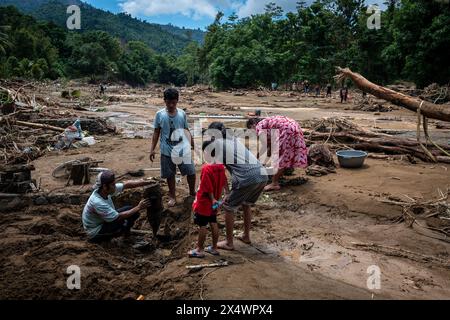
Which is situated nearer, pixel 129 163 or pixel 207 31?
pixel 129 163

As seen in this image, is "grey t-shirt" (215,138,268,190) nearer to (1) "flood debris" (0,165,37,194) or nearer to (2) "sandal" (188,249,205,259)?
(2) "sandal" (188,249,205,259)

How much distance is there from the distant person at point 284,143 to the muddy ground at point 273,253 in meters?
0.36

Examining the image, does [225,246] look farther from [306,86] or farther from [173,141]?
[306,86]

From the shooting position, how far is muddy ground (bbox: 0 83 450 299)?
350cm

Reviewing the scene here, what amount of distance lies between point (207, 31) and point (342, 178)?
52.6 m

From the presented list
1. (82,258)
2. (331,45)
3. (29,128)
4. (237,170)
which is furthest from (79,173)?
(331,45)

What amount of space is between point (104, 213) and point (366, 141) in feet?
22.2

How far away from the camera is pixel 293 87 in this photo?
4216 centimetres

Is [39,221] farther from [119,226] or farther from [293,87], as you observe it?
[293,87]

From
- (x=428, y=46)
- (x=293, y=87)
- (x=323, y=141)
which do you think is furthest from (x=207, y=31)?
(x=323, y=141)

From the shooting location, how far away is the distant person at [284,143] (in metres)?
6.41

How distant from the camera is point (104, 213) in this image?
4406 mm

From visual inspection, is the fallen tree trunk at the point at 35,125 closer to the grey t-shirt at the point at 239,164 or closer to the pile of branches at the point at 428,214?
the grey t-shirt at the point at 239,164

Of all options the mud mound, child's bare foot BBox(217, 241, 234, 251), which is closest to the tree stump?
the mud mound
